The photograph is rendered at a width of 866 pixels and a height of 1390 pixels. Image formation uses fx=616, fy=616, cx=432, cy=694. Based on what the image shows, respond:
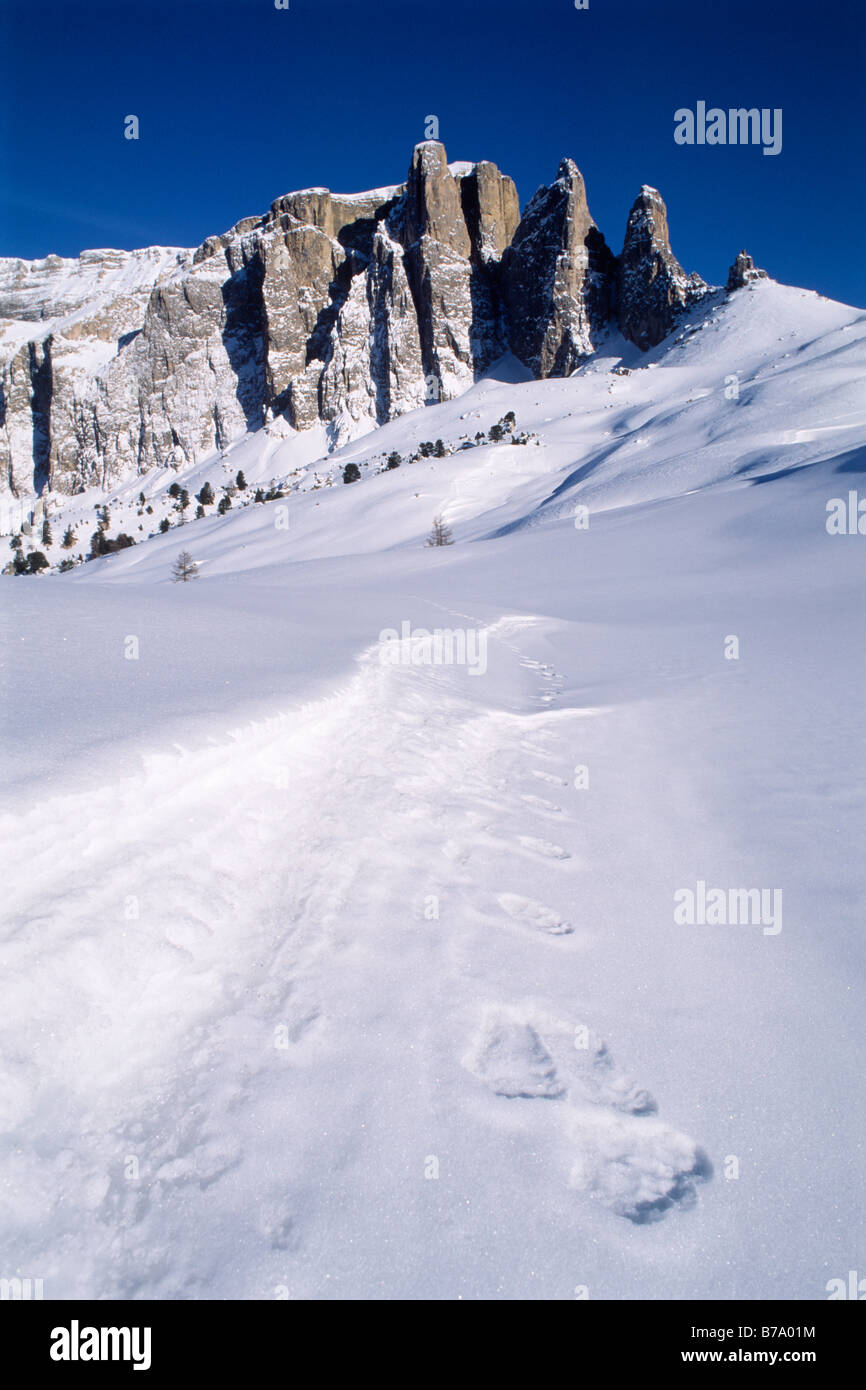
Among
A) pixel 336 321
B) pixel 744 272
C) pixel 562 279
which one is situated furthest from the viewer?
pixel 336 321

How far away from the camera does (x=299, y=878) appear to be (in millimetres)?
2984

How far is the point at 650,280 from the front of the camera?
277 feet

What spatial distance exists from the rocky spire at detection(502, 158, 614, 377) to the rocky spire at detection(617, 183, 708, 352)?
433 cm

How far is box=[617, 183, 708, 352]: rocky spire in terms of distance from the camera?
81.2 meters

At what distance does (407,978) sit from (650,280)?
10495 cm

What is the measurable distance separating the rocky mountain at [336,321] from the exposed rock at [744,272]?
31.2 feet

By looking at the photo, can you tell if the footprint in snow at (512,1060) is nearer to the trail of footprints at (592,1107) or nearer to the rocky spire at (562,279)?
the trail of footprints at (592,1107)

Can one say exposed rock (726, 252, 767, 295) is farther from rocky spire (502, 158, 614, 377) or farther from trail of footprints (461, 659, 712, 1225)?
trail of footprints (461, 659, 712, 1225)

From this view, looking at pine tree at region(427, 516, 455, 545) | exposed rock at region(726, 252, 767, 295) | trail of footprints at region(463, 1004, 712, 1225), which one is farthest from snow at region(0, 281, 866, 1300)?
exposed rock at region(726, 252, 767, 295)

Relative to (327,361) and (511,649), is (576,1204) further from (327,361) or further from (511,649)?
(327,361)

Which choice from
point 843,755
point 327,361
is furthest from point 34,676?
point 327,361

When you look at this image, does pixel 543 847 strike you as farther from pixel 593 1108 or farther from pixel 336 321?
pixel 336 321

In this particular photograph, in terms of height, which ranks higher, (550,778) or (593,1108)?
(550,778)

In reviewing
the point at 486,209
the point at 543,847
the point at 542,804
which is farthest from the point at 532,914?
the point at 486,209
